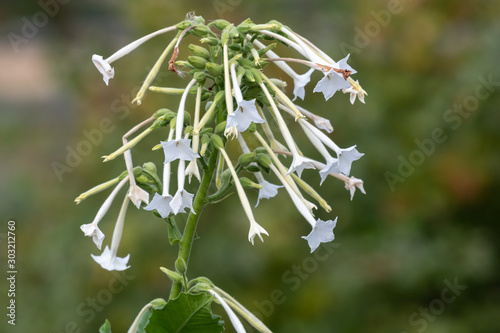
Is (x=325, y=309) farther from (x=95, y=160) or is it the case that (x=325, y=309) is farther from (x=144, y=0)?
(x=144, y=0)

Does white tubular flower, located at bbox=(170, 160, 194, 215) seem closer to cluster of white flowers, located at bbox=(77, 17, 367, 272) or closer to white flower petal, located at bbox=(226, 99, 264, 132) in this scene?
cluster of white flowers, located at bbox=(77, 17, 367, 272)

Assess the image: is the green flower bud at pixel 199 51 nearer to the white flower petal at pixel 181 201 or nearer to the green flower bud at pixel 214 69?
the green flower bud at pixel 214 69

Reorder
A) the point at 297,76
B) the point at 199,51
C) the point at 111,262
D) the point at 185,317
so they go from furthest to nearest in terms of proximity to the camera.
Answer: the point at 297,76 < the point at 111,262 < the point at 199,51 < the point at 185,317

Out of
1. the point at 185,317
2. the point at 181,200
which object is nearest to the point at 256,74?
the point at 181,200

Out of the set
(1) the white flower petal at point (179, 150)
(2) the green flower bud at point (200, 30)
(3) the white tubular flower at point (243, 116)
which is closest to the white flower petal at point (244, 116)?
(3) the white tubular flower at point (243, 116)

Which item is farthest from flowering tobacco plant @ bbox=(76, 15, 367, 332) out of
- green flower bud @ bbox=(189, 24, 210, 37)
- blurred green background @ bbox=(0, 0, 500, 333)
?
blurred green background @ bbox=(0, 0, 500, 333)

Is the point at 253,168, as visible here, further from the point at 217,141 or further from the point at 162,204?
the point at 162,204
